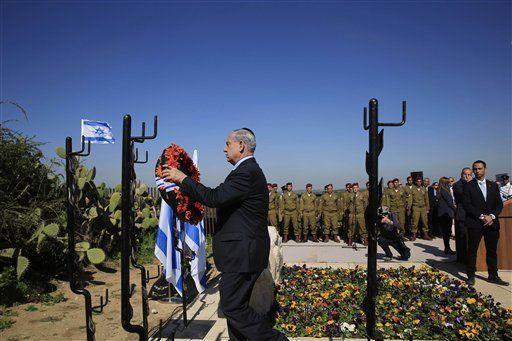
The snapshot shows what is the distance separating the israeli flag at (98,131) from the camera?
167 inches

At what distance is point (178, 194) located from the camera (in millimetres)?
3709

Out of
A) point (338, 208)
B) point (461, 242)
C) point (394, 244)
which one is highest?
point (338, 208)

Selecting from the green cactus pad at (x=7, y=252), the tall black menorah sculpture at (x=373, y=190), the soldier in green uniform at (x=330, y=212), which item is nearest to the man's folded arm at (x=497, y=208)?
the tall black menorah sculpture at (x=373, y=190)

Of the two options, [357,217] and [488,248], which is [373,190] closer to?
[488,248]

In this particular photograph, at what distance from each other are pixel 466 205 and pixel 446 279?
4.58 feet

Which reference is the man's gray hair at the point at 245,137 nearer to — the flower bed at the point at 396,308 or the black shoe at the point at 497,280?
the flower bed at the point at 396,308

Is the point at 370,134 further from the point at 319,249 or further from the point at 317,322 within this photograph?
the point at 319,249

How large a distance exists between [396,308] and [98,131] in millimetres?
4682

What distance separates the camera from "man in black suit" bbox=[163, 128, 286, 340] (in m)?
3.03

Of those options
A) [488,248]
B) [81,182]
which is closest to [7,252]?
A: [81,182]

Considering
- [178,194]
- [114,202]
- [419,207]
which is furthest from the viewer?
[419,207]

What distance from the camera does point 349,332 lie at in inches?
170

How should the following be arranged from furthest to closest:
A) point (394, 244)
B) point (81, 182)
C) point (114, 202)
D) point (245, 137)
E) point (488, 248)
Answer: point (394, 244)
point (114, 202)
point (81, 182)
point (488, 248)
point (245, 137)

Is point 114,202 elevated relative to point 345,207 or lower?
elevated
